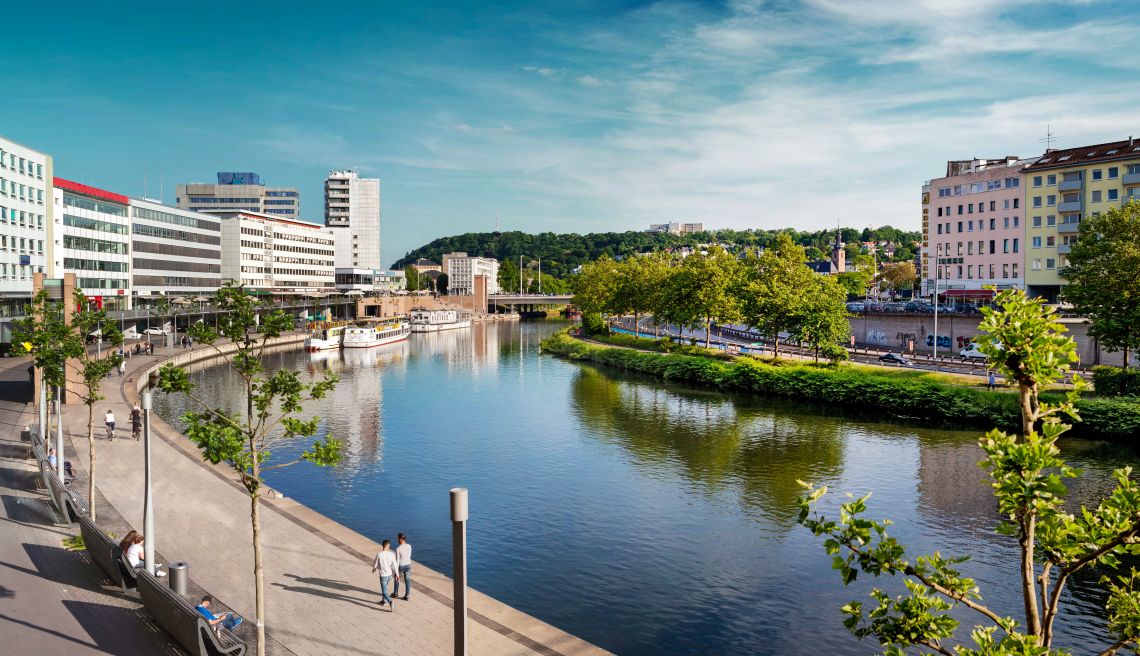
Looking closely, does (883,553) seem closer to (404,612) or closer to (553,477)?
(404,612)

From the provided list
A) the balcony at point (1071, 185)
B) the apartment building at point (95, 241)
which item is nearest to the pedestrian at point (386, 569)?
the apartment building at point (95, 241)

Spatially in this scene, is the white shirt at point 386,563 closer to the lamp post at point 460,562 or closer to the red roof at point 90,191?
the lamp post at point 460,562

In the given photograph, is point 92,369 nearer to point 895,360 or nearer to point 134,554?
point 134,554

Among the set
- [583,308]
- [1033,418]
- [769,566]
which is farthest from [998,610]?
[583,308]

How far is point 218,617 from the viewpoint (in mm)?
17750

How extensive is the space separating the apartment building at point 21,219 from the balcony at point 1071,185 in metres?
102

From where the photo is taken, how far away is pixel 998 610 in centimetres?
2281

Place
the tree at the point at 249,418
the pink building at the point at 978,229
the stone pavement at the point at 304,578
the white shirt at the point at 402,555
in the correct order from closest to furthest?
the tree at the point at 249,418 < the stone pavement at the point at 304,578 < the white shirt at the point at 402,555 < the pink building at the point at 978,229

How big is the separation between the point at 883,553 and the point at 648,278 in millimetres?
99261

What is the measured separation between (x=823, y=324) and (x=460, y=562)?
60.9m

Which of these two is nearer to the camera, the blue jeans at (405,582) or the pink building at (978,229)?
the blue jeans at (405,582)

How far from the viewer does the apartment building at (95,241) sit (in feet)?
300

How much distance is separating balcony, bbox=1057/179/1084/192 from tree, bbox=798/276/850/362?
37230 mm

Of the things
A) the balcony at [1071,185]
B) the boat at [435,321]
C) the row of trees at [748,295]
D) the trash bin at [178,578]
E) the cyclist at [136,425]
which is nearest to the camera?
the trash bin at [178,578]
